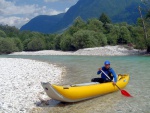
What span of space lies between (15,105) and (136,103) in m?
4.90

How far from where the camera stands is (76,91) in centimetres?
918

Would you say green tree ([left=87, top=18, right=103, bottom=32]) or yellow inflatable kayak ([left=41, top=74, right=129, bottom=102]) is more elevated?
green tree ([left=87, top=18, right=103, bottom=32])

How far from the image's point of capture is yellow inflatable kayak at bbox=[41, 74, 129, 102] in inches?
340

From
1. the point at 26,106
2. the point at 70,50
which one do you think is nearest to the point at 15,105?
the point at 26,106

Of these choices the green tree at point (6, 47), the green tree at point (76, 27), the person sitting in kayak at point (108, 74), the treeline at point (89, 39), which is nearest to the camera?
the person sitting in kayak at point (108, 74)

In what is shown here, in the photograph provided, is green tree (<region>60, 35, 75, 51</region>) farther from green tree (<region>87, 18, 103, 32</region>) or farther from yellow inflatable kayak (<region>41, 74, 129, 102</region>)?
yellow inflatable kayak (<region>41, 74, 129, 102</region>)

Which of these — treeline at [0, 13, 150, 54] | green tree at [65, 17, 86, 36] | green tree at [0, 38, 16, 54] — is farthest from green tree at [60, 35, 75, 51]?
green tree at [0, 38, 16, 54]

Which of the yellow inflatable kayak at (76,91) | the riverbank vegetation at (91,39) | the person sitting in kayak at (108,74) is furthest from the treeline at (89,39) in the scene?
the yellow inflatable kayak at (76,91)

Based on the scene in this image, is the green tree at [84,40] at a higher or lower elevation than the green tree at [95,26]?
lower

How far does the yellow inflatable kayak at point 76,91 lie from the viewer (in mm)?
8625

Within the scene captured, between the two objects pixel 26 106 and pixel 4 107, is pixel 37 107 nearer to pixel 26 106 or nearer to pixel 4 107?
pixel 26 106

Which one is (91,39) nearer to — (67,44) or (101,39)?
(101,39)

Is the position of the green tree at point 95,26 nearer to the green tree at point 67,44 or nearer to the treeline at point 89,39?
the treeline at point 89,39

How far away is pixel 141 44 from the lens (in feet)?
141
